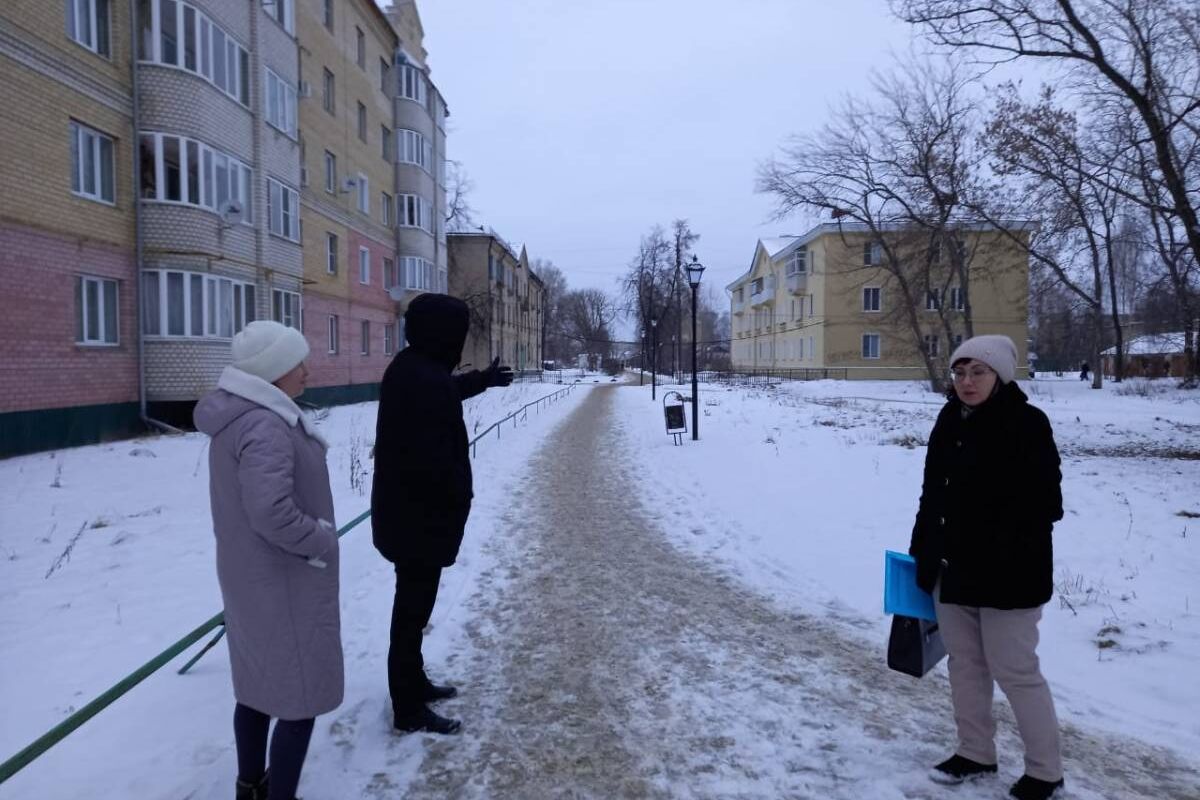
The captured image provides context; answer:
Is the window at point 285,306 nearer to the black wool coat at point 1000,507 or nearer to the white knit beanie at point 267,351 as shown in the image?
the white knit beanie at point 267,351

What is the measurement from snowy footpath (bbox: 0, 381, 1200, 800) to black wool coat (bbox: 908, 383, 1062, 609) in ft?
2.92

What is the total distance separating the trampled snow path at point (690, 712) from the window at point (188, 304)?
13.0 metres

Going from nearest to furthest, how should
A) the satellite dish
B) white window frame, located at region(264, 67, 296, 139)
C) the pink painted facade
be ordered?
the pink painted facade, the satellite dish, white window frame, located at region(264, 67, 296, 139)

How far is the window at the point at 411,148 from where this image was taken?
104 ft

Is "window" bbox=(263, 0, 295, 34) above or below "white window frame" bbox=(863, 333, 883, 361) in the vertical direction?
above

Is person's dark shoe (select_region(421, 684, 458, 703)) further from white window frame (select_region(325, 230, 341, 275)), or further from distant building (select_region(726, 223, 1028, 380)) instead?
distant building (select_region(726, 223, 1028, 380))

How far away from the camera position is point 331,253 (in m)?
26.1

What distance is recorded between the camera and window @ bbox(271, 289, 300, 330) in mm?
20469

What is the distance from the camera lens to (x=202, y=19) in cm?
1652

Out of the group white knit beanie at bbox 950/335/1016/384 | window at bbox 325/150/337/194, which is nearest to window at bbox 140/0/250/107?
window at bbox 325/150/337/194

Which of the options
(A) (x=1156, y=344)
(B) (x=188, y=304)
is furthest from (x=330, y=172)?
(A) (x=1156, y=344)

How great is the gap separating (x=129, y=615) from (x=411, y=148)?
29817 mm

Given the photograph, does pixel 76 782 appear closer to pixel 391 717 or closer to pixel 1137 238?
pixel 391 717

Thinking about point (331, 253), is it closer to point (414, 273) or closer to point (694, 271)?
point (414, 273)
